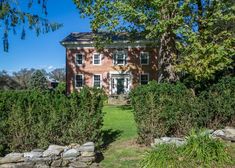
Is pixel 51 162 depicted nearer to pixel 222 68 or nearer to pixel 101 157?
pixel 101 157

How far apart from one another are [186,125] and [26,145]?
4.67 metres

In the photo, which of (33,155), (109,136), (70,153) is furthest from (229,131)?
(33,155)

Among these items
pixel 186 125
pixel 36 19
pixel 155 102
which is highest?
pixel 36 19

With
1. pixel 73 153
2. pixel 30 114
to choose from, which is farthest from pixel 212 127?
pixel 30 114

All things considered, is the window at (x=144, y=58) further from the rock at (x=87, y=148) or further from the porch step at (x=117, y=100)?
the rock at (x=87, y=148)

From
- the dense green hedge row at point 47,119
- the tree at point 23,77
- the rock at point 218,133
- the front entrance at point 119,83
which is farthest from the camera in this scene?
the tree at point 23,77

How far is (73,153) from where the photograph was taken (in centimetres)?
859

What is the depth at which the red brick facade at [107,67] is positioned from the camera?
133 feet

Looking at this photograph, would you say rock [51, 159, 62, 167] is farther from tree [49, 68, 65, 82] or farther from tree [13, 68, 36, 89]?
tree [49, 68, 65, 82]

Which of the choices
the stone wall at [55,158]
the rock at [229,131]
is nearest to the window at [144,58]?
the rock at [229,131]

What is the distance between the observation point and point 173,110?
34.8 feet

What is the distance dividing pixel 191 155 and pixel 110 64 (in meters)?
33.7

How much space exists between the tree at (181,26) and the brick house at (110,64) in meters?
17.8

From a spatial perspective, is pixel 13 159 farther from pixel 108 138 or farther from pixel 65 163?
pixel 108 138
